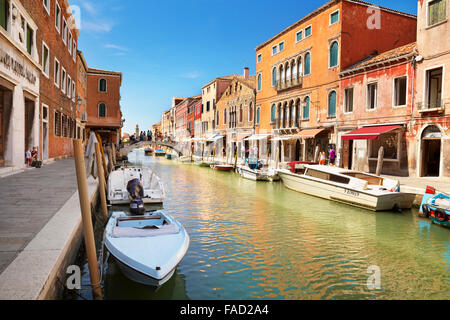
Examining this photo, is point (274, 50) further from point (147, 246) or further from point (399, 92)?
point (147, 246)

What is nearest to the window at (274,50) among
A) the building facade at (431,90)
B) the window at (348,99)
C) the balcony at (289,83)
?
the balcony at (289,83)

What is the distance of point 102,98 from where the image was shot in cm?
3672

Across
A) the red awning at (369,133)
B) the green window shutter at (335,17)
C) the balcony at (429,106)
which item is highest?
the green window shutter at (335,17)

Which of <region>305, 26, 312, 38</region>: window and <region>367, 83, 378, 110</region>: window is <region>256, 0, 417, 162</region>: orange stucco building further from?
<region>367, 83, 378, 110</region>: window

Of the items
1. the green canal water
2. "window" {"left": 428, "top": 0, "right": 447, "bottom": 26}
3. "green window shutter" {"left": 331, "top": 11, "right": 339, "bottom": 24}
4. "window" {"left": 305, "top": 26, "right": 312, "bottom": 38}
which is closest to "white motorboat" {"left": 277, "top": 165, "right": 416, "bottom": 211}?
the green canal water

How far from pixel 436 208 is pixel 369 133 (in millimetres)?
8270

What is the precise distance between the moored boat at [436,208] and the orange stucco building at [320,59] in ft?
34.1

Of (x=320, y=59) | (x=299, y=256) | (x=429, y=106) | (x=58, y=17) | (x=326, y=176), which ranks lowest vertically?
(x=299, y=256)

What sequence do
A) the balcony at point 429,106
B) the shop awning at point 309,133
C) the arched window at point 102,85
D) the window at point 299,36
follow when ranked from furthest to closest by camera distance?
the arched window at point 102,85, the window at point 299,36, the shop awning at point 309,133, the balcony at point 429,106

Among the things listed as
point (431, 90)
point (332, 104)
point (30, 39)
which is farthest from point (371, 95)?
point (30, 39)

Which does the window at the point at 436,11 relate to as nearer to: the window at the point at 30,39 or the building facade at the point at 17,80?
the building facade at the point at 17,80

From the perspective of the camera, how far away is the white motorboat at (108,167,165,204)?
11047 millimetres

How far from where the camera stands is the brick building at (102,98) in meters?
36.4
